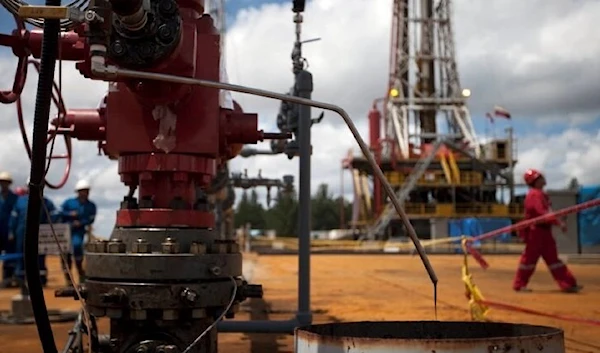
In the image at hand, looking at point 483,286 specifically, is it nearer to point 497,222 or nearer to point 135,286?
point 135,286

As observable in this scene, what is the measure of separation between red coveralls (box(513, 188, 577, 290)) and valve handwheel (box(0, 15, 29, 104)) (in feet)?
20.3

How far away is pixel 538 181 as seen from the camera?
7.75 metres

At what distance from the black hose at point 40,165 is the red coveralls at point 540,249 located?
20.9 ft

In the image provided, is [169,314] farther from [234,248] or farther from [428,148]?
[428,148]

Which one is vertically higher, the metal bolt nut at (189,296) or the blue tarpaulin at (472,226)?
Answer: the blue tarpaulin at (472,226)

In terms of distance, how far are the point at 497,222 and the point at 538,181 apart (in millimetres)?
20879

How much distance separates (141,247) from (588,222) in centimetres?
1663

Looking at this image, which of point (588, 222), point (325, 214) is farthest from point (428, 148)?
point (325, 214)

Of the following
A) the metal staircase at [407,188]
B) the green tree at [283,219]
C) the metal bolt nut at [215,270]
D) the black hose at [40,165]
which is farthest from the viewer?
the green tree at [283,219]

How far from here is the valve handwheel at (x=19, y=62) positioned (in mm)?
2209

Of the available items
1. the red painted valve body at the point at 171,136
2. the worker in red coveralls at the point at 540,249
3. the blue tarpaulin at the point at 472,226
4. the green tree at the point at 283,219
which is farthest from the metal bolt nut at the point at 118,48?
the green tree at the point at 283,219

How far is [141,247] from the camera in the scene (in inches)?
78.4

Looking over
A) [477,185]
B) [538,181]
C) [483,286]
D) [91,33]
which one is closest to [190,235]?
[91,33]

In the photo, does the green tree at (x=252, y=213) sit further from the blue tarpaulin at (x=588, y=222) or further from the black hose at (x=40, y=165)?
the black hose at (x=40, y=165)
